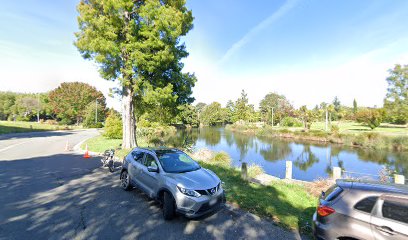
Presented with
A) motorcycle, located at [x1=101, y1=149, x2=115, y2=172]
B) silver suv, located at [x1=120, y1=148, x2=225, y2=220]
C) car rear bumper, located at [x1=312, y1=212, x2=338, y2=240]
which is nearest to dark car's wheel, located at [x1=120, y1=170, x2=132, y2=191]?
silver suv, located at [x1=120, y1=148, x2=225, y2=220]

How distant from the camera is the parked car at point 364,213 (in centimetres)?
300

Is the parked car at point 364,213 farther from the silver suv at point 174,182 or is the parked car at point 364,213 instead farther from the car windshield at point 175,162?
the car windshield at point 175,162

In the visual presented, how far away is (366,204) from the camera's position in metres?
3.24

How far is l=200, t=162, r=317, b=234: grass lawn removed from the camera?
5119 millimetres

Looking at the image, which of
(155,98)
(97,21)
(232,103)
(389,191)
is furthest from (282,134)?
(232,103)

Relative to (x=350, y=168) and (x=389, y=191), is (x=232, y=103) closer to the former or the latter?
(x=350, y=168)

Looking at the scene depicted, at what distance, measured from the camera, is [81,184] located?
23.8 ft

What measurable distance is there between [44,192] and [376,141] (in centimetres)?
3450

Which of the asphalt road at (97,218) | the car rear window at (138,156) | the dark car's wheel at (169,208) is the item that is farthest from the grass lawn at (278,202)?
the car rear window at (138,156)

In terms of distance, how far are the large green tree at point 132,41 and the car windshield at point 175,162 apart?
790cm

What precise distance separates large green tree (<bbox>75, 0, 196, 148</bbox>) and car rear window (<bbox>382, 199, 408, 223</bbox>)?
11.9 meters

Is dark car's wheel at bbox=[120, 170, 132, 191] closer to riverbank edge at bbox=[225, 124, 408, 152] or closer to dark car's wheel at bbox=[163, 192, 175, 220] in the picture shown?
dark car's wheel at bbox=[163, 192, 175, 220]

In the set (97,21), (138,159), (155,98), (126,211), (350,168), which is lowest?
(350,168)

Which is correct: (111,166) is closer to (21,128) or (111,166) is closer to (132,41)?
(132,41)
